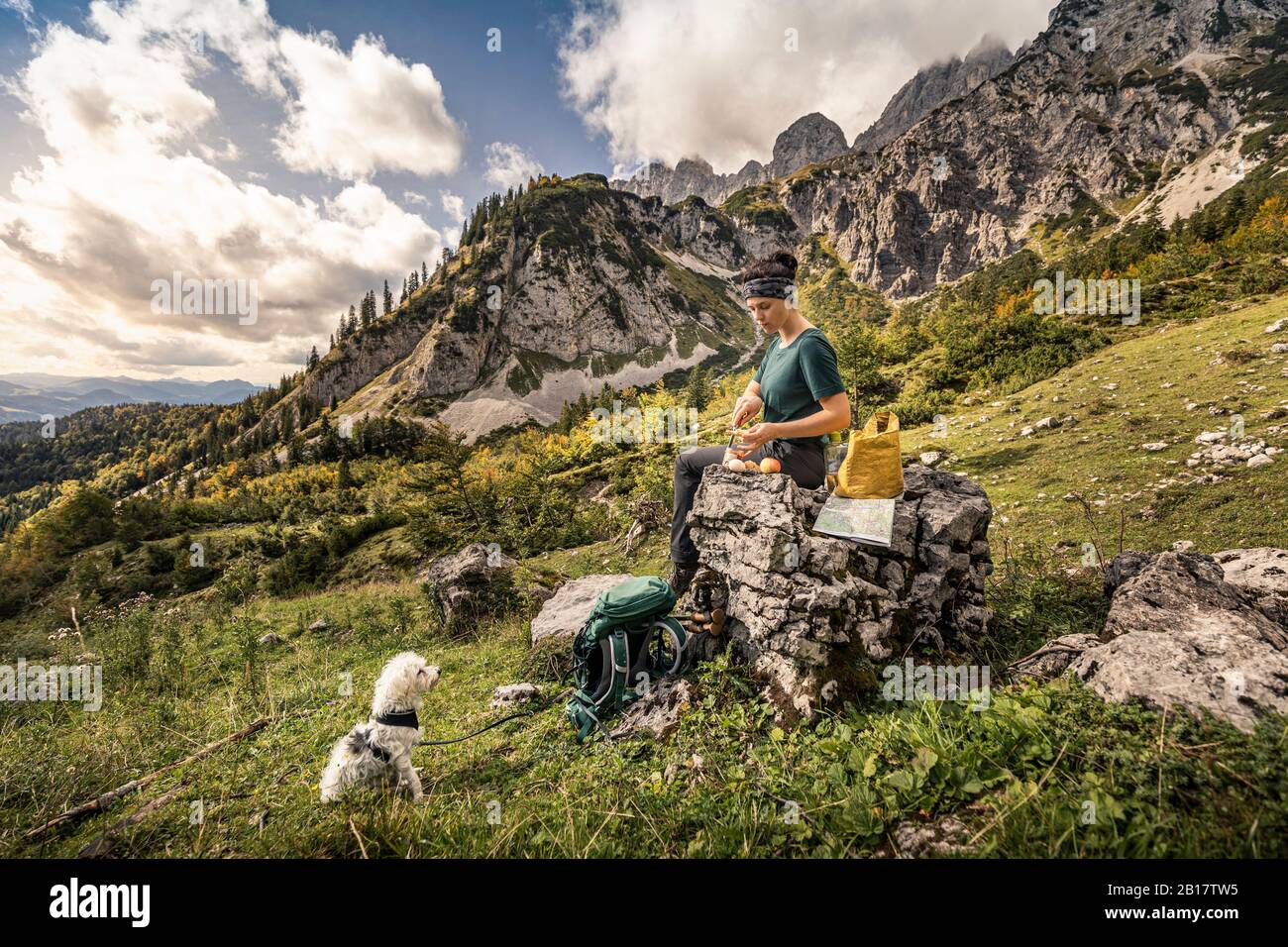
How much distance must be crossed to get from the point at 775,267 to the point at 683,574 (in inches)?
134

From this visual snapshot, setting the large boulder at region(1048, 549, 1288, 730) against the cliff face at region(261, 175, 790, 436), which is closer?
the large boulder at region(1048, 549, 1288, 730)

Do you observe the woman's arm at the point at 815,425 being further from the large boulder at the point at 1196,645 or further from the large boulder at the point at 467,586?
the large boulder at the point at 467,586

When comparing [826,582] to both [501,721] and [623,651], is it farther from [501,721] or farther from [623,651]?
[501,721]

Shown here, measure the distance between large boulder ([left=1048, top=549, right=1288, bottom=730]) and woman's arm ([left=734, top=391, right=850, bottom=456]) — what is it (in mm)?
2328

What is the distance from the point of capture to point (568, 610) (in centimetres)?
788

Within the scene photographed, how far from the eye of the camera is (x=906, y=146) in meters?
196

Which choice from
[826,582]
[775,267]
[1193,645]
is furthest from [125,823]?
[1193,645]

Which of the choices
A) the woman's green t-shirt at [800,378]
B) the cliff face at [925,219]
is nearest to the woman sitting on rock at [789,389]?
the woman's green t-shirt at [800,378]

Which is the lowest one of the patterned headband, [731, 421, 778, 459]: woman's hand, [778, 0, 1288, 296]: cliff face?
[731, 421, 778, 459]: woman's hand

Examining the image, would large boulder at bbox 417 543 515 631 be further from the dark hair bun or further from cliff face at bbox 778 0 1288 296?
cliff face at bbox 778 0 1288 296

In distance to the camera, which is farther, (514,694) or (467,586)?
(467,586)

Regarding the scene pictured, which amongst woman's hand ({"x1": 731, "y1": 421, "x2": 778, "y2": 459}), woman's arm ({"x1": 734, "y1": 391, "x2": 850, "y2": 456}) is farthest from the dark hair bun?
woman's hand ({"x1": 731, "y1": 421, "x2": 778, "y2": 459})

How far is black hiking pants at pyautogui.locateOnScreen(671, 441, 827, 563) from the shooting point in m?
4.66

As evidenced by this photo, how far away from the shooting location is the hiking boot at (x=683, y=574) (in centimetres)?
541
